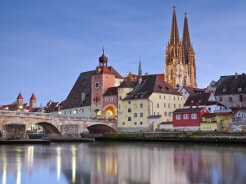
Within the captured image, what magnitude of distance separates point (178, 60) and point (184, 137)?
82.4 metres

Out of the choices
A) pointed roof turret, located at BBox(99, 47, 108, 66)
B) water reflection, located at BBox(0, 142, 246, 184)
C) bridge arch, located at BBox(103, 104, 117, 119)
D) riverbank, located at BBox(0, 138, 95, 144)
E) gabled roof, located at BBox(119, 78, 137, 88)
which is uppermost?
pointed roof turret, located at BBox(99, 47, 108, 66)

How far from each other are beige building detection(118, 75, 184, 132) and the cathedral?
55.6m

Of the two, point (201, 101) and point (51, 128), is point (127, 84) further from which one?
point (51, 128)

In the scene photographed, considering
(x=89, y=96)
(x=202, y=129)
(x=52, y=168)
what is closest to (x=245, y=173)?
(x=52, y=168)

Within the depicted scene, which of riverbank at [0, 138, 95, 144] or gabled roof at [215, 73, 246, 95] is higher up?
gabled roof at [215, 73, 246, 95]

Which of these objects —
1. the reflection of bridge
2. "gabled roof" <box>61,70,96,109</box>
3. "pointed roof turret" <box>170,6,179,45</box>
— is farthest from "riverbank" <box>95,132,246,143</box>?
"pointed roof turret" <box>170,6,179,45</box>

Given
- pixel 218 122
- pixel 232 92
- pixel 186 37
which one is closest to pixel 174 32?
pixel 186 37

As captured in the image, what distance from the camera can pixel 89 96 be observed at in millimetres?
94062

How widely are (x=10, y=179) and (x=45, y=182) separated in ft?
7.32

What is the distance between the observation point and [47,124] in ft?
229

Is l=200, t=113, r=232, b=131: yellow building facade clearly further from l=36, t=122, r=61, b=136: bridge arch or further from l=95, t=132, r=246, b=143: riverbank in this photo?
l=36, t=122, r=61, b=136: bridge arch

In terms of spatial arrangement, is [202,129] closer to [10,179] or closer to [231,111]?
[231,111]

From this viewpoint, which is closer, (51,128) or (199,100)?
(51,128)

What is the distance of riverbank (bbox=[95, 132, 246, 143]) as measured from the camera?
181 ft
